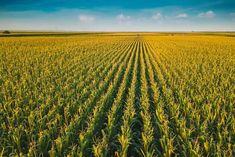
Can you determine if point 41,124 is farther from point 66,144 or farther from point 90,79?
point 90,79

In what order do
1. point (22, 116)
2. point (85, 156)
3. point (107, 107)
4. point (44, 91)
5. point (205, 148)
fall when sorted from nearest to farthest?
point (205, 148) → point (85, 156) → point (22, 116) → point (107, 107) → point (44, 91)

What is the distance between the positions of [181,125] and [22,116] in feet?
12.3

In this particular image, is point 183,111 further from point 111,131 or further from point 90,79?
point 90,79

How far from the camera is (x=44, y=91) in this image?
7.57 m

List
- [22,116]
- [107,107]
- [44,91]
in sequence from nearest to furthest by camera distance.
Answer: [22,116] < [107,107] < [44,91]

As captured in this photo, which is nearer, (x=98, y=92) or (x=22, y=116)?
(x=22, y=116)

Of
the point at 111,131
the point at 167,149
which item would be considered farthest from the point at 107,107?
the point at 167,149

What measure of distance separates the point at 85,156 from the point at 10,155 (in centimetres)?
135

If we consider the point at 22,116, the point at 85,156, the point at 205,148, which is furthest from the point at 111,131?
the point at 22,116

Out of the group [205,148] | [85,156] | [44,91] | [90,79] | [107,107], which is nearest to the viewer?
[205,148]

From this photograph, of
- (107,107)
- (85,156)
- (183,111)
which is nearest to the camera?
(85,156)

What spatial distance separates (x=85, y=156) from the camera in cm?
406

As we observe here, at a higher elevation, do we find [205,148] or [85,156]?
[205,148]

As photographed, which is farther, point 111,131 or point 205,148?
point 111,131
